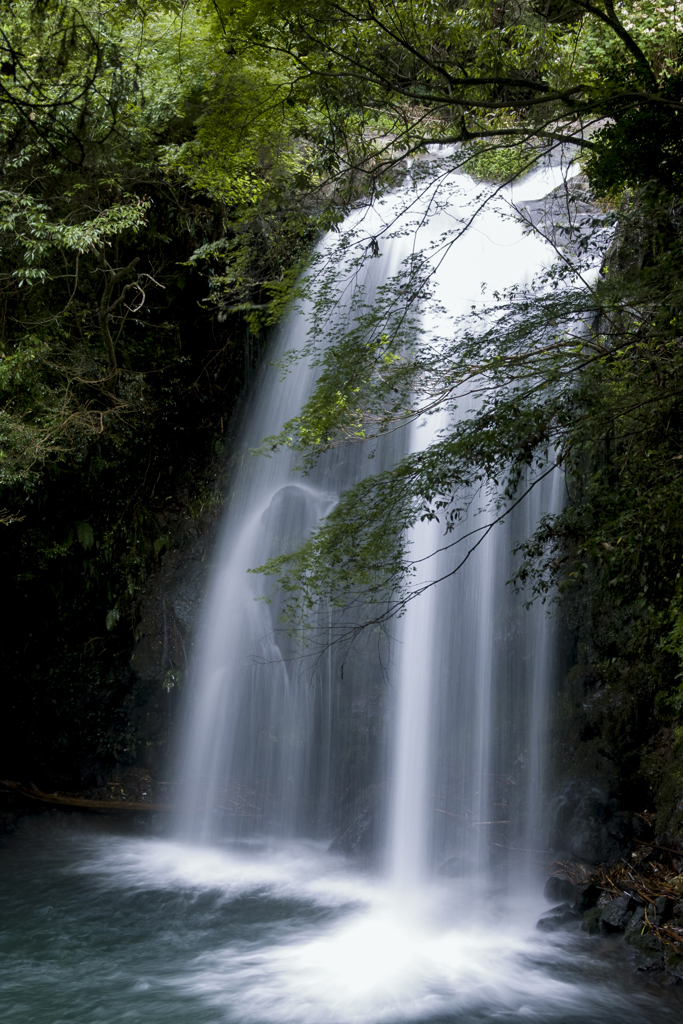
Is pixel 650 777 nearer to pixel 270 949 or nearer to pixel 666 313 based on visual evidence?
pixel 270 949

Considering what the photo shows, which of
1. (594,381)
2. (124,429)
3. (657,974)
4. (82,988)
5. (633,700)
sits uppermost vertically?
(124,429)

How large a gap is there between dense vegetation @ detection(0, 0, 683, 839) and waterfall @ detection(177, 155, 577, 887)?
64 centimetres

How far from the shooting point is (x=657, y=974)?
527cm

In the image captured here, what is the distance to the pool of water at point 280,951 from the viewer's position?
5074mm

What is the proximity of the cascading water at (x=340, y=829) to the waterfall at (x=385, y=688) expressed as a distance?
0.08ft

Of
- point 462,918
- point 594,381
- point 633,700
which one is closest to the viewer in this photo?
point 594,381

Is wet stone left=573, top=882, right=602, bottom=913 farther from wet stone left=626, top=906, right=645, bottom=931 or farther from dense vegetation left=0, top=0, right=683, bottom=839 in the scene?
dense vegetation left=0, top=0, right=683, bottom=839

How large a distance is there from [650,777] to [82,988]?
4.86 metres

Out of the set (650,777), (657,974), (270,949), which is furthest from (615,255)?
(270,949)

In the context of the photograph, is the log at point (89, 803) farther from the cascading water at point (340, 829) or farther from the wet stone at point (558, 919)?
the wet stone at point (558, 919)

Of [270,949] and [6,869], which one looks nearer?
[270,949]

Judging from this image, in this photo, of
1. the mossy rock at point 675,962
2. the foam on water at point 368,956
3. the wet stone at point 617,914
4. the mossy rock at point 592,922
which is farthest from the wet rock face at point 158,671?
the mossy rock at point 675,962

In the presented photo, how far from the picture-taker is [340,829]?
851cm

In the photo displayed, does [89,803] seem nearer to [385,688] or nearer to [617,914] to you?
[385,688]
